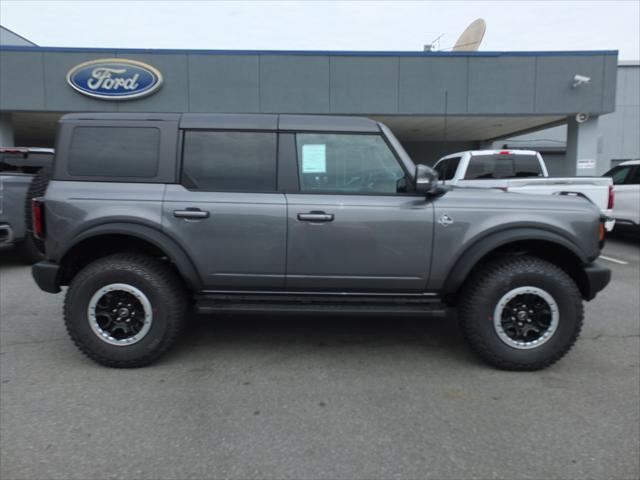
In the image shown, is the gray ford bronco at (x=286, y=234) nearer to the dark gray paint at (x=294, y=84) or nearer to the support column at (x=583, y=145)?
the dark gray paint at (x=294, y=84)

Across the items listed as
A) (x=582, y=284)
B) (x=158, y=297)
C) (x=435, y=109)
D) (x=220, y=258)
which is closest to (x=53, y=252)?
(x=158, y=297)

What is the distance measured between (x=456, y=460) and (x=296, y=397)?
119 cm

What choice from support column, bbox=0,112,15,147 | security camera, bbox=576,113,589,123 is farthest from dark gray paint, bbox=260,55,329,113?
support column, bbox=0,112,15,147

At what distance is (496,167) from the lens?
900 cm

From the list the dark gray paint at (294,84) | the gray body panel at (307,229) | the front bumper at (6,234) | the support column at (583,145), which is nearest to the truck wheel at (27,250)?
the front bumper at (6,234)

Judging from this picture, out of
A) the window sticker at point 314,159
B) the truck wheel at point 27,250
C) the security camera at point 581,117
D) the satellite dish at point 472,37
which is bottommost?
the truck wheel at point 27,250

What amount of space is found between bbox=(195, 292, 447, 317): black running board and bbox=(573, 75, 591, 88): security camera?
12148 millimetres

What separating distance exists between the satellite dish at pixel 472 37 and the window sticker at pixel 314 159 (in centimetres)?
1313

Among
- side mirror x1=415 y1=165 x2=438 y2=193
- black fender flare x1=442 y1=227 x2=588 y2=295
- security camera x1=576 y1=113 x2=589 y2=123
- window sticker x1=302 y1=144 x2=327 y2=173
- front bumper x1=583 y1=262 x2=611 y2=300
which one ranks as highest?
security camera x1=576 y1=113 x2=589 y2=123

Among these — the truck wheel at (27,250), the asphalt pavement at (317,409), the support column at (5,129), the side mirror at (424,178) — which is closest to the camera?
the asphalt pavement at (317,409)

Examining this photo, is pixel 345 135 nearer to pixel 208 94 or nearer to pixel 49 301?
pixel 49 301

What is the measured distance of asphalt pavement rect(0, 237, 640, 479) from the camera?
2.63m

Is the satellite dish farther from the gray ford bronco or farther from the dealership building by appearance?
the gray ford bronco

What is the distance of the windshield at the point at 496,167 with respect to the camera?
8.97 meters
